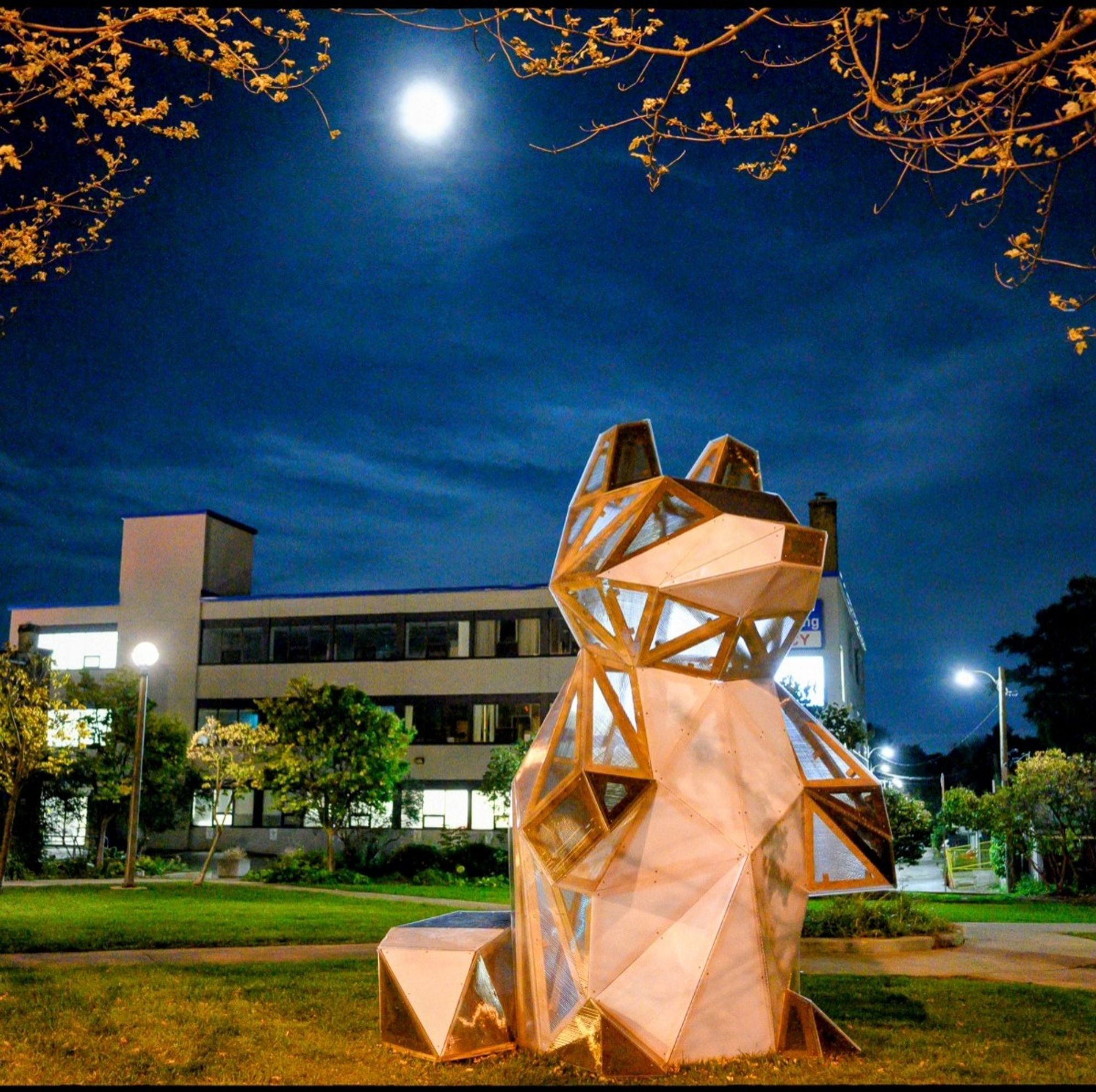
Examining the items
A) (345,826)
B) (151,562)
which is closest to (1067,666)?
(345,826)

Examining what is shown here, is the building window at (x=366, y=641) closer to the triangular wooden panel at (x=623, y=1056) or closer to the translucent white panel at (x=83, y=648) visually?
the translucent white panel at (x=83, y=648)

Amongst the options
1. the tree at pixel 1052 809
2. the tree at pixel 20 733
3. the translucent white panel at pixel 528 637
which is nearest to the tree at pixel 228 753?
the tree at pixel 20 733

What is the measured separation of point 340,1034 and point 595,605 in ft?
12.1

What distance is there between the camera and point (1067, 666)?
4484cm

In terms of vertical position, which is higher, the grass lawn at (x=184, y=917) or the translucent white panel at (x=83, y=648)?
the translucent white panel at (x=83, y=648)

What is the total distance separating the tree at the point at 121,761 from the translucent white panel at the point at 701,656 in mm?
27296

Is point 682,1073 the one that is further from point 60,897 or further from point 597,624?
point 60,897

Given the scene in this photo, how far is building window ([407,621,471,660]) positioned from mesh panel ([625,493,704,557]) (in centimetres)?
3351

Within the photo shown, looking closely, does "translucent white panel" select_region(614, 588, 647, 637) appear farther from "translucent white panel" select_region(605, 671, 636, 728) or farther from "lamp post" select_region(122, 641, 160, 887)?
"lamp post" select_region(122, 641, 160, 887)

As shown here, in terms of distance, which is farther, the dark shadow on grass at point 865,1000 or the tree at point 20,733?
the tree at point 20,733

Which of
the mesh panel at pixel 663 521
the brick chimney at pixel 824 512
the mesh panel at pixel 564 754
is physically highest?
the brick chimney at pixel 824 512

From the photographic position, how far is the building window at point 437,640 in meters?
40.5

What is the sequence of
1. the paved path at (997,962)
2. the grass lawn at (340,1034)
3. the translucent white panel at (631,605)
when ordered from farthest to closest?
1. the paved path at (997,962)
2. the translucent white panel at (631,605)
3. the grass lawn at (340,1034)

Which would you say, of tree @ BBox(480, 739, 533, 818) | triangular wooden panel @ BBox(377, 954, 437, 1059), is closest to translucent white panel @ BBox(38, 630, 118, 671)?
tree @ BBox(480, 739, 533, 818)
